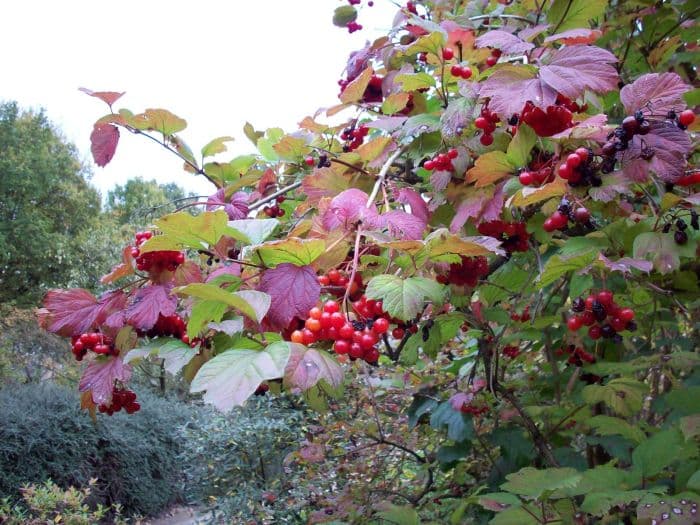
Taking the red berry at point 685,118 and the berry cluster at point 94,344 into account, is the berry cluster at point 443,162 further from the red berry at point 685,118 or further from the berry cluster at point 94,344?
the berry cluster at point 94,344

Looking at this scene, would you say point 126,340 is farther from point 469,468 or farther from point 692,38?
point 692,38

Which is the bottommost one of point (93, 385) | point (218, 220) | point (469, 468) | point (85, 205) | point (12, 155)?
point (469, 468)

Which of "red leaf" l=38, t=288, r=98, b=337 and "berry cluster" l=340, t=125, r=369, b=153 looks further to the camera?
"berry cluster" l=340, t=125, r=369, b=153

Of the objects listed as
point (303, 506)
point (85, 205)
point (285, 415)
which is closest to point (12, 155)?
point (85, 205)

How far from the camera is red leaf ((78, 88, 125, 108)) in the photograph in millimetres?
1480

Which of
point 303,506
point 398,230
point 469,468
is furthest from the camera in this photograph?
point 303,506

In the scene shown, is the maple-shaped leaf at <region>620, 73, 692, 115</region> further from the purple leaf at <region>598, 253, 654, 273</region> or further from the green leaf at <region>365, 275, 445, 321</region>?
the green leaf at <region>365, 275, 445, 321</region>

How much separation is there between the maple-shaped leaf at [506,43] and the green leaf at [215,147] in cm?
85

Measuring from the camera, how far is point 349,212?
3.49 feet

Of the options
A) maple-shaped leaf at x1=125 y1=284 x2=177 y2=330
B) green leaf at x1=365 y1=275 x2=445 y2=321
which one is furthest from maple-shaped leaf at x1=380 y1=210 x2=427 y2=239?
maple-shaped leaf at x1=125 y1=284 x2=177 y2=330

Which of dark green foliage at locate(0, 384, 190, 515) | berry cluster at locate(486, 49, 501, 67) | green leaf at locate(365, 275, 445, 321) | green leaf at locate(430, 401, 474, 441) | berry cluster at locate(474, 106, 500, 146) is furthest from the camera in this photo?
dark green foliage at locate(0, 384, 190, 515)

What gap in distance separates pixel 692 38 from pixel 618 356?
4.14 feet

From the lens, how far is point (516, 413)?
2.06m

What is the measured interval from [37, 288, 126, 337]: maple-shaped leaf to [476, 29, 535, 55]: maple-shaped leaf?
101 cm
